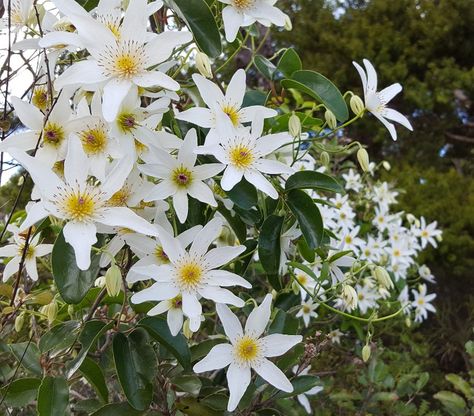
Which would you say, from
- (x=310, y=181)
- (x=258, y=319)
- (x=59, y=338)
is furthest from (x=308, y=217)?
(x=59, y=338)

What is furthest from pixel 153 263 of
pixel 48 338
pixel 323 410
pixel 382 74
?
pixel 382 74

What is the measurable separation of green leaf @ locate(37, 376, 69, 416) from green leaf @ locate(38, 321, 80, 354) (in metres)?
0.05

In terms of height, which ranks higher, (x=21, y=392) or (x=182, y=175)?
(x=182, y=175)

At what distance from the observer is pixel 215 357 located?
2.53ft

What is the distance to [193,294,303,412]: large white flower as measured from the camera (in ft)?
2.53

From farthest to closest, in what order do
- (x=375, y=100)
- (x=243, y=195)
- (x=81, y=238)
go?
(x=375, y=100) < (x=243, y=195) < (x=81, y=238)

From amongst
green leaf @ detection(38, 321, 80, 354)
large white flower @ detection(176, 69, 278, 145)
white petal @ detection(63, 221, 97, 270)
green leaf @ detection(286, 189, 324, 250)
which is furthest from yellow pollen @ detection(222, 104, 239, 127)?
green leaf @ detection(38, 321, 80, 354)

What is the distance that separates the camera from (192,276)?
0.72m

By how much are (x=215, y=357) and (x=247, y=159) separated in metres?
0.25

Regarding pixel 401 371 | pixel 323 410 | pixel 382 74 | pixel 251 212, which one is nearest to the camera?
pixel 251 212

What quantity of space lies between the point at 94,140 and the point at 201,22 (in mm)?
184

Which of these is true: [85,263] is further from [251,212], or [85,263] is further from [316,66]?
[316,66]

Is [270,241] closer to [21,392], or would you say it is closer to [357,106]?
[357,106]

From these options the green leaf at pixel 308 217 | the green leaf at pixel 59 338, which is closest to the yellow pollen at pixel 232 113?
the green leaf at pixel 308 217
